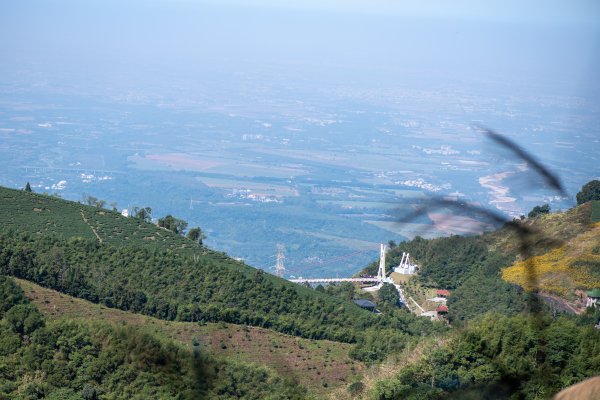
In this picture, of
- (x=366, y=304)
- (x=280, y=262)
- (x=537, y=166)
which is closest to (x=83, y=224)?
(x=366, y=304)

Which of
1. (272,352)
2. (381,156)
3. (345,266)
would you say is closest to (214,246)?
(345,266)

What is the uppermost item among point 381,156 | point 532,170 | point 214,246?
point 532,170

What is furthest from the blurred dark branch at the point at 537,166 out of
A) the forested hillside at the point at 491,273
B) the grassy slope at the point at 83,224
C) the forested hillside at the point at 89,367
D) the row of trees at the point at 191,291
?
the grassy slope at the point at 83,224

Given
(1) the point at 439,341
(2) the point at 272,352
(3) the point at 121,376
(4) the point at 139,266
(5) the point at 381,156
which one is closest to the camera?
(3) the point at 121,376

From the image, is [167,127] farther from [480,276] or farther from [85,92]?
[480,276]

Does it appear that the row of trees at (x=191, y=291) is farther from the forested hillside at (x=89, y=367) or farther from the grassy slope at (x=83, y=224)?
the forested hillside at (x=89, y=367)

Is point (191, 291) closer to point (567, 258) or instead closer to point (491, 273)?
point (491, 273)

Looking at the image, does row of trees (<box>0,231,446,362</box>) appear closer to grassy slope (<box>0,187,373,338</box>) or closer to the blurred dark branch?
grassy slope (<box>0,187,373,338</box>)
